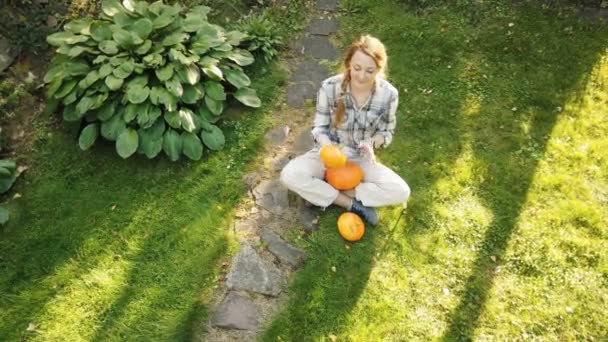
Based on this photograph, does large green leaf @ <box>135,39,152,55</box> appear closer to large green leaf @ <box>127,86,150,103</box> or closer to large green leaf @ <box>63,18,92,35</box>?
large green leaf @ <box>127,86,150,103</box>

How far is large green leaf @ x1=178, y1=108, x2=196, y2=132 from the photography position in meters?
4.72

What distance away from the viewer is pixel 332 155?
3.91m

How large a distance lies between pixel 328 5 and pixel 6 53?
3910mm

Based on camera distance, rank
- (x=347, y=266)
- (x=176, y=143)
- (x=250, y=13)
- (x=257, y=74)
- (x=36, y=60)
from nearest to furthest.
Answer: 1. (x=347, y=266)
2. (x=176, y=143)
3. (x=36, y=60)
4. (x=257, y=74)
5. (x=250, y=13)

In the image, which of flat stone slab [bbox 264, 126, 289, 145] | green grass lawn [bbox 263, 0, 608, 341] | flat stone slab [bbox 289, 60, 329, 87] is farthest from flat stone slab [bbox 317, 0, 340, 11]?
flat stone slab [bbox 264, 126, 289, 145]

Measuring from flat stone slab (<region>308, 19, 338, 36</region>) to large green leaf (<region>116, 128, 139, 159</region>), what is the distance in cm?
279

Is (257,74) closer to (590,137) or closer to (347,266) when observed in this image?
(347,266)

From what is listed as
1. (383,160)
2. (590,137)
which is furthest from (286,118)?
(590,137)

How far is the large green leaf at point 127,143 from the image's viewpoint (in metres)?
4.57

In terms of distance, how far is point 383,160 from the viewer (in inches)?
194

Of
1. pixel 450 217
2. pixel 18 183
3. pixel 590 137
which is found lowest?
pixel 18 183

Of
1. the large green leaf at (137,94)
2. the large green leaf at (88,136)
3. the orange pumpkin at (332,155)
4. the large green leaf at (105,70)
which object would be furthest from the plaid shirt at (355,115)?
the large green leaf at (88,136)

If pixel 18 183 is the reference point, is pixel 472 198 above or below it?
above

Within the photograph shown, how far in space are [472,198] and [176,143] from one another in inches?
113
